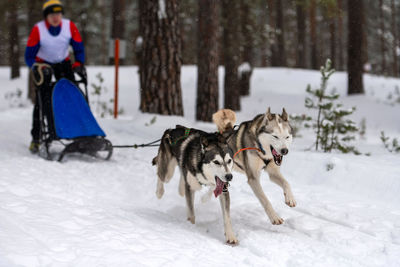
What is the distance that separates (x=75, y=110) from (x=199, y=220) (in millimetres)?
3004

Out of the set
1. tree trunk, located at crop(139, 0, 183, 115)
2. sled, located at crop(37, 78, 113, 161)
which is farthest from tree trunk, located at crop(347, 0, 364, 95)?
sled, located at crop(37, 78, 113, 161)

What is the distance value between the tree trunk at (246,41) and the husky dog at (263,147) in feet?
29.3

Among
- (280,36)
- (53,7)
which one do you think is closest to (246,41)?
(53,7)

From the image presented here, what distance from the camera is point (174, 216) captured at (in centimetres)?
431

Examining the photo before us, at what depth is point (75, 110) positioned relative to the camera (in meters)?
6.10

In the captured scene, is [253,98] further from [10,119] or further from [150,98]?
[10,119]

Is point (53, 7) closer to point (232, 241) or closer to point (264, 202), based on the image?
point (264, 202)

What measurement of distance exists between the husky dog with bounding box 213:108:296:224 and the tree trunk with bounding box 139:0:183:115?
12.5ft

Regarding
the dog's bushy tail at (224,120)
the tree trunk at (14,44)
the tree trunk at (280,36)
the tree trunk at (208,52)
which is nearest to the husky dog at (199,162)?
the dog's bushy tail at (224,120)

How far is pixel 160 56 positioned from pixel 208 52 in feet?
5.79

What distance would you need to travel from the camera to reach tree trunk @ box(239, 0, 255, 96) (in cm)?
1329

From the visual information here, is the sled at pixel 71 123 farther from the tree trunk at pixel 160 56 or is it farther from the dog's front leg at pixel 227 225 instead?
the dog's front leg at pixel 227 225

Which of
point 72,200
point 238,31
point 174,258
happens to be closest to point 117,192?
point 72,200

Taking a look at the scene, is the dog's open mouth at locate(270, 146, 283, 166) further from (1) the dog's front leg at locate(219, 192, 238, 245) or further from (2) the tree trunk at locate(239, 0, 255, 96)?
(2) the tree trunk at locate(239, 0, 255, 96)
